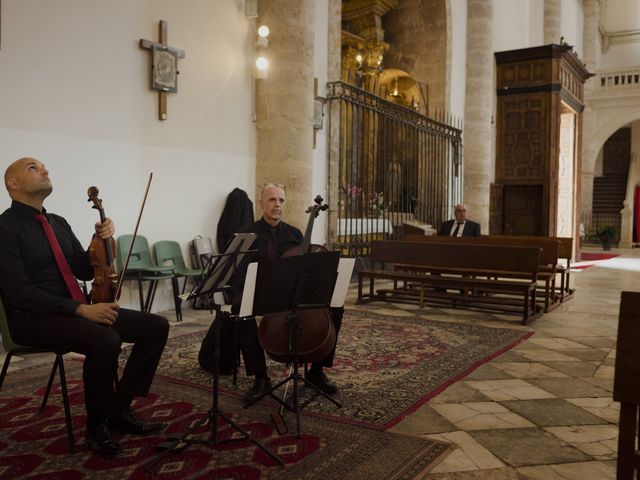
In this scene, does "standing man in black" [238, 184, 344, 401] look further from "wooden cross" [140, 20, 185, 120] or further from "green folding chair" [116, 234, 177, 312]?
"wooden cross" [140, 20, 185, 120]

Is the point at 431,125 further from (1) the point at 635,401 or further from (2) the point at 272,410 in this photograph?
(1) the point at 635,401

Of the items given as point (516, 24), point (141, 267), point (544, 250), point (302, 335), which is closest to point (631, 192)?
point (516, 24)

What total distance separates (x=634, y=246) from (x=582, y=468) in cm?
2208

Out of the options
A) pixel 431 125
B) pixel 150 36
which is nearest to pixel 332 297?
pixel 150 36

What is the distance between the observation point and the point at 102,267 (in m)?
2.87

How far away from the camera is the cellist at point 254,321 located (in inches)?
142

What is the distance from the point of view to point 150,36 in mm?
6219

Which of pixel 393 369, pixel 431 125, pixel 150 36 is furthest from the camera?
pixel 431 125

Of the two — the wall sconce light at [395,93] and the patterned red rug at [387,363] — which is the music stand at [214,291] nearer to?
the patterned red rug at [387,363]

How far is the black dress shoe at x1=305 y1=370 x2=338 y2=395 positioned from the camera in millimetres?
3691

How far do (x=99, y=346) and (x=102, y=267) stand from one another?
1.23 ft

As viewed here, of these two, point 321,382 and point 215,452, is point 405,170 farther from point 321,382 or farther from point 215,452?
point 215,452

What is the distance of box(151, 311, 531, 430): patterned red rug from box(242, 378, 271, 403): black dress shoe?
4.8 inches

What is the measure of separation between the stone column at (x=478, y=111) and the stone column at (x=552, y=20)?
4456 millimetres
